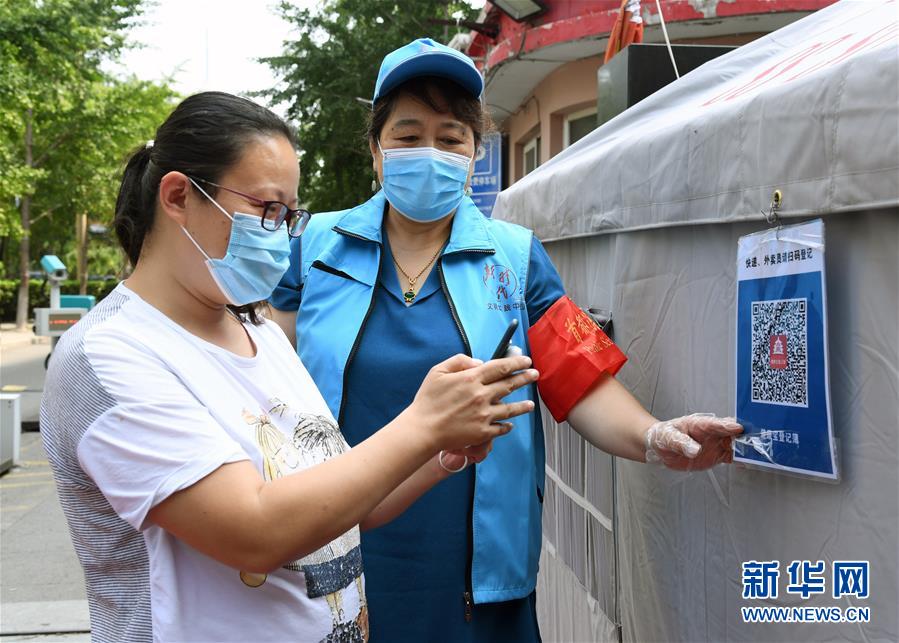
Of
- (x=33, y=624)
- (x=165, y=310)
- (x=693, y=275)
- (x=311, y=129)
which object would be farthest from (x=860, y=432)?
(x=311, y=129)

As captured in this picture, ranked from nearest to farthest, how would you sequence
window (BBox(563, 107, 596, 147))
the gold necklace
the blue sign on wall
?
the gold necklace, the blue sign on wall, window (BBox(563, 107, 596, 147))

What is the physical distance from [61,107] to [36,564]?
13.8 m

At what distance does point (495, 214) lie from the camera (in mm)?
3930

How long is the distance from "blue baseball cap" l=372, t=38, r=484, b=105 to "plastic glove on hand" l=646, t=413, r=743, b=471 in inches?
37.1

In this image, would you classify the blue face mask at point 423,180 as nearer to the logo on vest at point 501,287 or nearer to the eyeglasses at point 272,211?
the logo on vest at point 501,287

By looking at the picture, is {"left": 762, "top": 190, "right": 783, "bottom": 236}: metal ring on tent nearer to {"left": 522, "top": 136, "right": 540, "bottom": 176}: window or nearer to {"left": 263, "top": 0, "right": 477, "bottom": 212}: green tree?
{"left": 522, "top": 136, "right": 540, "bottom": 176}: window

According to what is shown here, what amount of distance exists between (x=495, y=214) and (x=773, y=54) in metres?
1.82

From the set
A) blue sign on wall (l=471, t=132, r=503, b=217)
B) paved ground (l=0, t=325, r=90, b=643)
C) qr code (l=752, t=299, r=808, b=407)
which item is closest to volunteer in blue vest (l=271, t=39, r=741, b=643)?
qr code (l=752, t=299, r=808, b=407)

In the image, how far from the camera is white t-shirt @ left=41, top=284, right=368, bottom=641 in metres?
1.25

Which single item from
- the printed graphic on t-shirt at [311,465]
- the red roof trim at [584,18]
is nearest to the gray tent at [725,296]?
the printed graphic on t-shirt at [311,465]

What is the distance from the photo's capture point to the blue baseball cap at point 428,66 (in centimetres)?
207

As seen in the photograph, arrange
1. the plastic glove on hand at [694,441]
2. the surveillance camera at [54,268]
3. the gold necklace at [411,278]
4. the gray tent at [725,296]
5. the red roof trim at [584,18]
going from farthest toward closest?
the surveillance camera at [54,268] < the red roof trim at [584,18] < the gold necklace at [411,278] < the plastic glove on hand at [694,441] < the gray tent at [725,296]

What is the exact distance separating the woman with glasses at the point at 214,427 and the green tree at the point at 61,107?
42.9ft

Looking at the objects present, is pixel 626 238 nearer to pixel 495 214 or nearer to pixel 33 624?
pixel 495 214
